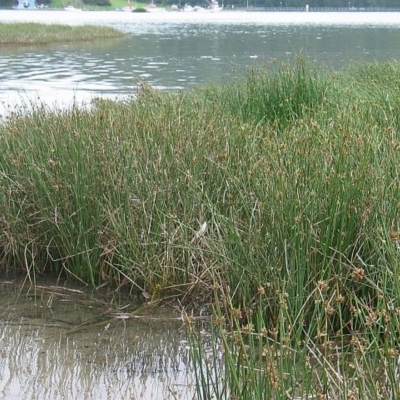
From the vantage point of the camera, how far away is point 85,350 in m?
3.50

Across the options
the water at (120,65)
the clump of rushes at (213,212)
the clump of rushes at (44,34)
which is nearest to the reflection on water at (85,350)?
the clump of rushes at (213,212)

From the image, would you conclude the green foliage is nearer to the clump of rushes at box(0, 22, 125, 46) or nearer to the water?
the clump of rushes at box(0, 22, 125, 46)

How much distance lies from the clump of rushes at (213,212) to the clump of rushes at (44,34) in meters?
26.0

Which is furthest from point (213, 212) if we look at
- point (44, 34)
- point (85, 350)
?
point (44, 34)

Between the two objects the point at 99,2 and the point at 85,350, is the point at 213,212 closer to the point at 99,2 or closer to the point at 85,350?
the point at 85,350

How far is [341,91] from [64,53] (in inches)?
817

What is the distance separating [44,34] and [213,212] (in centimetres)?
2919

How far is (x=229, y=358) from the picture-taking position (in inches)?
86.1

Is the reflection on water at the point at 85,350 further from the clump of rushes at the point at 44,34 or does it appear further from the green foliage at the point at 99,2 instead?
the green foliage at the point at 99,2

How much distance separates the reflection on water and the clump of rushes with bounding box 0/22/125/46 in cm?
2729

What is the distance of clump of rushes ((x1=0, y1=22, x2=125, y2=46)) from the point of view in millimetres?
30161

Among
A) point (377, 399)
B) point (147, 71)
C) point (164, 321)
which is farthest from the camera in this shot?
point (147, 71)

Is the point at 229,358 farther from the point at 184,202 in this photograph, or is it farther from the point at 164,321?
the point at 184,202

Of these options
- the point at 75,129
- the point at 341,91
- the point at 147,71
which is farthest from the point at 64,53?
the point at 75,129
